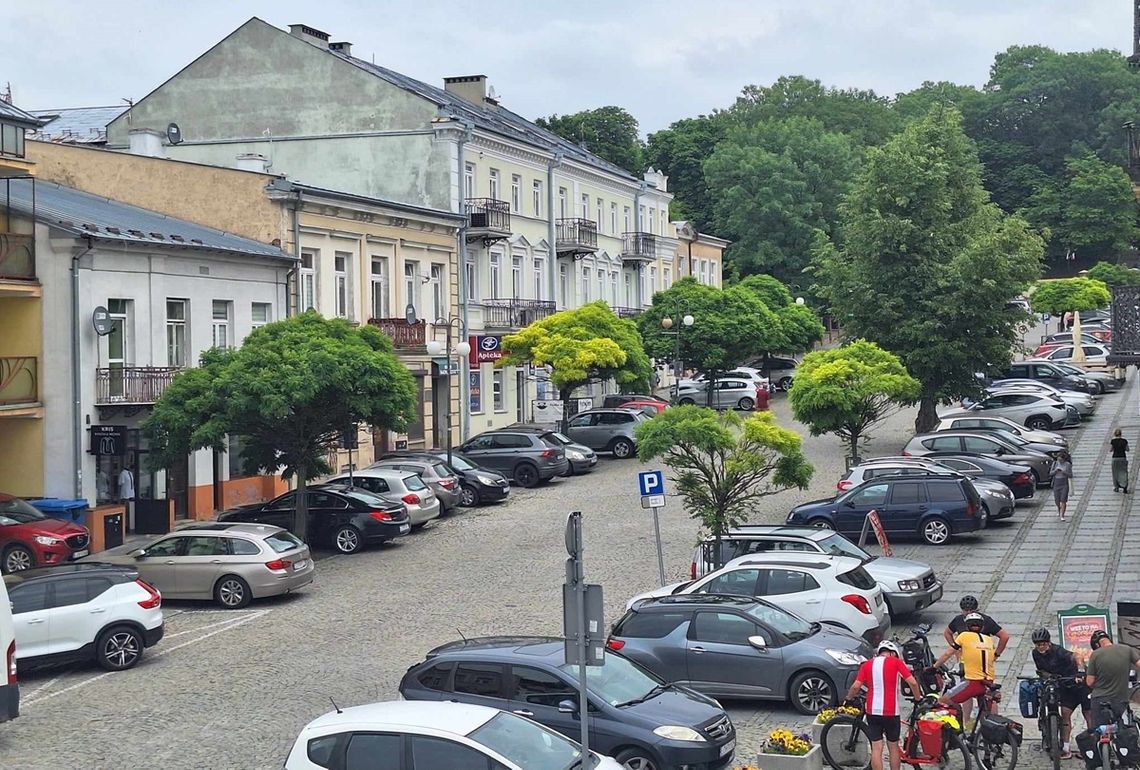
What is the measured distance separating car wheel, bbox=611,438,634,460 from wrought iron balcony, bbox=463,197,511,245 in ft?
30.1

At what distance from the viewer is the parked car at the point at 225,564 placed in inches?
964

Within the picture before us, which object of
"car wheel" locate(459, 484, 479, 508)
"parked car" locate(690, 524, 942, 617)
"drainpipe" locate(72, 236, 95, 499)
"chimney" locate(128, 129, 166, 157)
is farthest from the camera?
"chimney" locate(128, 129, 166, 157)

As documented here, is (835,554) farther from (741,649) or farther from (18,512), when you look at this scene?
(18,512)

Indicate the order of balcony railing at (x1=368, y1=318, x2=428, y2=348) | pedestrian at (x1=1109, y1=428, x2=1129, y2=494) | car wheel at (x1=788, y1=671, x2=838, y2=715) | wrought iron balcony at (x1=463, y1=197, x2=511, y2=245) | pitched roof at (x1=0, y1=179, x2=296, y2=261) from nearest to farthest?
car wheel at (x1=788, y1=671, x2=838, y2=715) → pitched roof at (x1=0, y1=179, x2=296, y2=261) → pedestrian at (x1=1109, y1=428, x2=1129, y2=494) → balcony railing at (x1=368, y1=318, x2=428, y2=348) → wrought iron balcony at (x1=463, y1=197, x2=511, y2=245)

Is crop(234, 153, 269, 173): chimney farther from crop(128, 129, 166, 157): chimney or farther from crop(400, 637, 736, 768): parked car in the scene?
crop(400, 637, 736, 768): parked car

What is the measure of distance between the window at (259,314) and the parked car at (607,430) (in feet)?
37.0

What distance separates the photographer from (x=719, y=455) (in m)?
25.7

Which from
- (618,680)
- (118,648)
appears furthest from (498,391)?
(618,680)

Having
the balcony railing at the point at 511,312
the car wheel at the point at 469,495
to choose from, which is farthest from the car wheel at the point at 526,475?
the balcony railing at the point at 511,312

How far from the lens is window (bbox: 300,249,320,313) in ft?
133

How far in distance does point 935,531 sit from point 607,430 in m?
18.4

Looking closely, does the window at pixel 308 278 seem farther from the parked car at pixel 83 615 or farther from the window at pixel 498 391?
the parked car at pixel 83 615

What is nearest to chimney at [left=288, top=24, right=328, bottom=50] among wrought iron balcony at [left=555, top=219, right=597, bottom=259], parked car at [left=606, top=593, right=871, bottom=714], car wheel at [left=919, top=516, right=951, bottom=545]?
wrought iron balcony at [left=555, top=219, right=597, bottom=259]

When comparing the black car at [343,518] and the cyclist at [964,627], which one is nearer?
the cyclist at [964,627]
